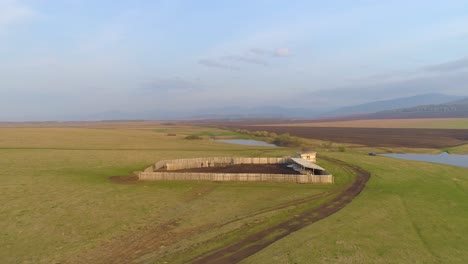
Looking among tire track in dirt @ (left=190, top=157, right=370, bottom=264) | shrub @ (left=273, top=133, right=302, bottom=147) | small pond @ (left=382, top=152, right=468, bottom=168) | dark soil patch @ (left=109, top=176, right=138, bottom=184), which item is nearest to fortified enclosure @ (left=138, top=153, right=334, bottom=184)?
dark soil patch @ (left=109, top=176, right=138, bottom=184)

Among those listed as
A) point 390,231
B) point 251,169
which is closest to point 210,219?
point 390,231

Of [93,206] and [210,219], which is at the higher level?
[93,206]

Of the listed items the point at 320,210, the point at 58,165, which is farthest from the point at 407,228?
the point at 58,165

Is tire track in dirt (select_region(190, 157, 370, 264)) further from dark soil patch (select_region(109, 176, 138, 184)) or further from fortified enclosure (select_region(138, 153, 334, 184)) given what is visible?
dark soil patch (select_region(109, 176, 138, 184))

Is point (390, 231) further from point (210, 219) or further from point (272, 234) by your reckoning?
point (210, 219)

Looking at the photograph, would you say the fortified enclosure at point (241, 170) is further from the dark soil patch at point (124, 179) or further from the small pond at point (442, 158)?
the small pond at point (442, 158)

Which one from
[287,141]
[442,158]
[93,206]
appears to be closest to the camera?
[93,206]
